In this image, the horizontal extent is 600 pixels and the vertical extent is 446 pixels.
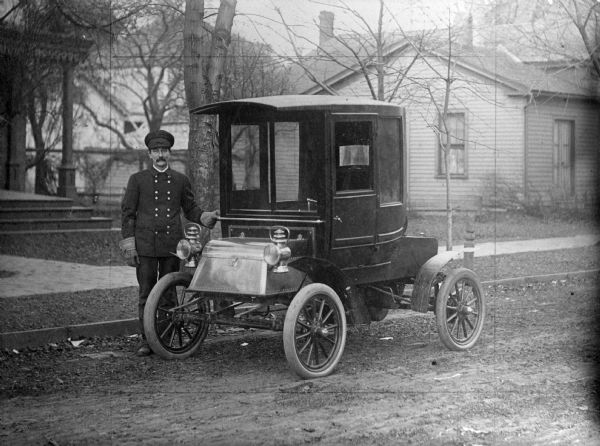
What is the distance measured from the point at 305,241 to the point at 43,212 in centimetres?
1106

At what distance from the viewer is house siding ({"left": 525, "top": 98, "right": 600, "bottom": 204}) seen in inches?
527

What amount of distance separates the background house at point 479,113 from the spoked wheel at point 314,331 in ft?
5.47

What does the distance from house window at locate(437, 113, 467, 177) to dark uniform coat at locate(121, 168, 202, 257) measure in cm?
302

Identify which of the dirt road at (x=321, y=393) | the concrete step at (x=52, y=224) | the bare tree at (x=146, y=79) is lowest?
the dirt road at (x=321, y=393)

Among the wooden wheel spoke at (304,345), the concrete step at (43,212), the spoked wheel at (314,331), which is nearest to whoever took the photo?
the spoked wheel at (314,331)

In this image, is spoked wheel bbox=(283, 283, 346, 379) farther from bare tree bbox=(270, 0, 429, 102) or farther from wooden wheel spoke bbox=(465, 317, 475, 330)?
bare tree bbox=(270, 0, 429, 102)

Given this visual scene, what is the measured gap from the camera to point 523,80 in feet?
54.0

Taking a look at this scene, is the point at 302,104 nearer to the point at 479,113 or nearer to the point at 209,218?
the point at 209,218

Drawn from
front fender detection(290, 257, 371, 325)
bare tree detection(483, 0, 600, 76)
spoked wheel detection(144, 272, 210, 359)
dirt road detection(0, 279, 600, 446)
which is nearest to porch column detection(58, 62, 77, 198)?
bare tree detection(483, 0, 600, 76)

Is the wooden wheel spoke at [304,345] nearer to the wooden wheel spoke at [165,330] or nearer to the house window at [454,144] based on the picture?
the wooden wheel spoke at [165,330]

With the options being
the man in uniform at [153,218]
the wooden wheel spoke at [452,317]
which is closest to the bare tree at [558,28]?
the wooden wheel spoke at [452,317]

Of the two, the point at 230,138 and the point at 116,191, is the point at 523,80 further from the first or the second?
the point at 116,191

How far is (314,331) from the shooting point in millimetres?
7113

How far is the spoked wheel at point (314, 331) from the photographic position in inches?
269
